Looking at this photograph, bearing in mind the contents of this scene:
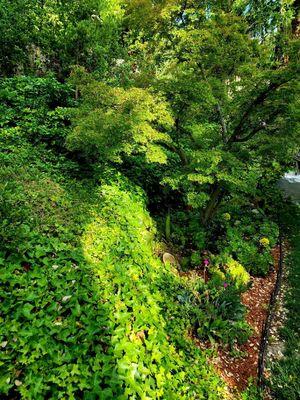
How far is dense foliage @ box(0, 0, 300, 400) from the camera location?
2.71 m

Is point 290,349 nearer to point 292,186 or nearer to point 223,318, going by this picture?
point 223,318

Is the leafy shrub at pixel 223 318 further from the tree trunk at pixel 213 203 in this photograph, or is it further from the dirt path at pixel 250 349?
the tree trunk at pixel 213 203

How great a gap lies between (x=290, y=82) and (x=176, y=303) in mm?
4183

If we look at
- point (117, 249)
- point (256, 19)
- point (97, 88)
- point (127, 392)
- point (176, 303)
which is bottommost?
point (176, 303)

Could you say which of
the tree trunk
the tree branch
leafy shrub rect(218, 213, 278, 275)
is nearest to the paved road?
leafy shrub rect(218, 213, 278, 275)

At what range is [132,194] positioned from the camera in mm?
5699

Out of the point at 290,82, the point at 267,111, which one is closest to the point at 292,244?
the point at 267,111

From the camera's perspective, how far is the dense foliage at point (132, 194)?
2.71 metres

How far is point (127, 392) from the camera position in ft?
8.13

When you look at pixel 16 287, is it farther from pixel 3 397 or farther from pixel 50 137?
pixel 50 137

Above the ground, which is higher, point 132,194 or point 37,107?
point 37,107

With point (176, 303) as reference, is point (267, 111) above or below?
above

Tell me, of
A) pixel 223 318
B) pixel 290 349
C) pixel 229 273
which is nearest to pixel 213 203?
pixel 229 273

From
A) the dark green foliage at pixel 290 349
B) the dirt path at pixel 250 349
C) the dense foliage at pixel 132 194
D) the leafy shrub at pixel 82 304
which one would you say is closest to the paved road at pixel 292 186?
the dense foliage at pixel 132 194
